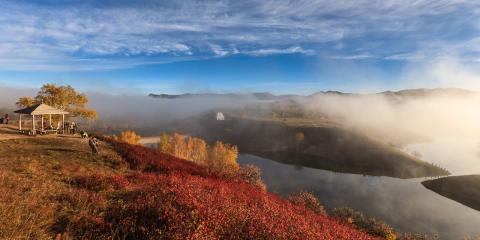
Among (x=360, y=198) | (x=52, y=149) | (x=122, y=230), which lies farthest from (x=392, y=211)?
(x=122, y=230)

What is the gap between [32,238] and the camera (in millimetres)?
9164

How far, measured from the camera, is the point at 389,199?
9231 centimetres

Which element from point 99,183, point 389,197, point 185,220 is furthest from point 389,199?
point 185,220

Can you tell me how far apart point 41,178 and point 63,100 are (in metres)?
56.9

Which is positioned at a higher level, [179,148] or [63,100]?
[63,100]

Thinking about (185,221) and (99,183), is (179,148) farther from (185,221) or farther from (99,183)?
(185,221)

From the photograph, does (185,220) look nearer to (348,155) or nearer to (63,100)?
(63,100)

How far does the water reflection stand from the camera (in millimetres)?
71125

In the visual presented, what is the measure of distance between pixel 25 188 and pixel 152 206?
7640mm

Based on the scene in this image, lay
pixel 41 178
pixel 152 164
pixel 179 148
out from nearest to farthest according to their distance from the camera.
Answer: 1. pixel 41 178
2. pixel 152 164
3. pixel 179 148

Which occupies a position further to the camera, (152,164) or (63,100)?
(63,100)

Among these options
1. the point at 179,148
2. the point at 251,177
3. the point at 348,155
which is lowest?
the point at 348,155

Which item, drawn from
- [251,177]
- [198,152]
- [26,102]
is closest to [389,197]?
[251,177]

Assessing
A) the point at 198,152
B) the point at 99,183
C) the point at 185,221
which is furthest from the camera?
the point at 198,152
